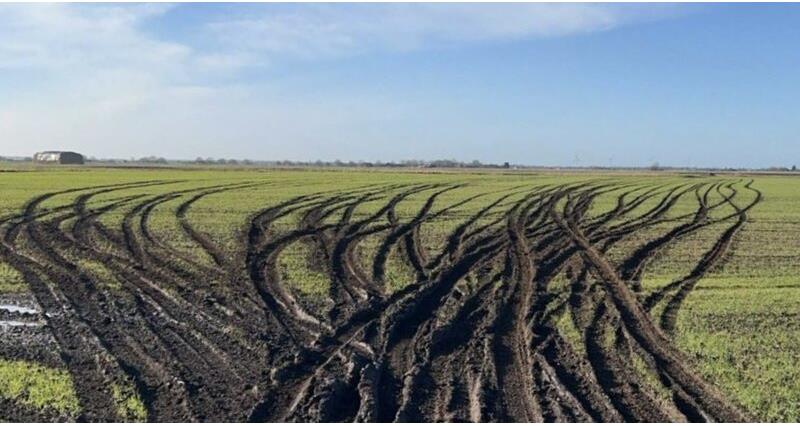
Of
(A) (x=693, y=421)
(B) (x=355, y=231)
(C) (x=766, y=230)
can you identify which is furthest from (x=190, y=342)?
(C) (x=766, y=230)

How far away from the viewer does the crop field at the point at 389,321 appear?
8859mm

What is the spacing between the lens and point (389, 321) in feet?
40.2

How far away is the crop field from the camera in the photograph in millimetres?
8859

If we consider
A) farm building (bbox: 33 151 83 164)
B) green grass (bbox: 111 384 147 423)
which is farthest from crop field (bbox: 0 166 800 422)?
farm building (bbox: 33 151 83 164)

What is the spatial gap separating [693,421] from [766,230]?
20118 mm

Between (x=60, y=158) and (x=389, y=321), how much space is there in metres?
139

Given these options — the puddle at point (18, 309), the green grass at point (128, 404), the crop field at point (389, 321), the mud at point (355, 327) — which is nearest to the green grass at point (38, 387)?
the crop field at point (389, 321)

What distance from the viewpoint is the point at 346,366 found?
393 inches

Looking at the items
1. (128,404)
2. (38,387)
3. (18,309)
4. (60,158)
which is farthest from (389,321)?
(60,158)

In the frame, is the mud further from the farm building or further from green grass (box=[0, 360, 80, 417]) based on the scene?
the farm building

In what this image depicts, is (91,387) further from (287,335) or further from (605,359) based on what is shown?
(605,359)

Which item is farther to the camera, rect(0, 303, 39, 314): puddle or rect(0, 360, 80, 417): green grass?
rect(0, 303, 39, 314): puddle

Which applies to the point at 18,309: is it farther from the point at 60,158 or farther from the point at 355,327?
the point at 60,158

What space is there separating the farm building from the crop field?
121m
